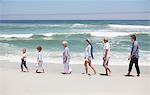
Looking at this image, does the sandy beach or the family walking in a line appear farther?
the family walking in a line

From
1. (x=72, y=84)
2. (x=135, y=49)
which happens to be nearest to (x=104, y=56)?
(x=135, y=49)

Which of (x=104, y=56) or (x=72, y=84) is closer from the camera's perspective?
(x=72, y=84)

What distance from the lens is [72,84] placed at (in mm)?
9141

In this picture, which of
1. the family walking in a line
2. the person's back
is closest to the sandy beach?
the family walking in a line

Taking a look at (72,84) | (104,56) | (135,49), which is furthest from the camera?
(104,56)

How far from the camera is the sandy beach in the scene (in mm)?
8242

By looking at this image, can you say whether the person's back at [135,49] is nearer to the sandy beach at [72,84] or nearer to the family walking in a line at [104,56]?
the family walking in a line at [104,56]

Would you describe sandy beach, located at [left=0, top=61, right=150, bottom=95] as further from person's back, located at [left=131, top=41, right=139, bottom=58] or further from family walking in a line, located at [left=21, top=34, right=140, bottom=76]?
person's back, located at [left=131, top=41, right=139, bottom=58]

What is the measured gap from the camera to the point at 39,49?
1140 centimetres

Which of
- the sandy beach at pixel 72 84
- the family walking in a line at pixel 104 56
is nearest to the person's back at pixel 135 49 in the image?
the family walking in a line at pixel 104 56

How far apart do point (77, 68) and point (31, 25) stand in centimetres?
2329

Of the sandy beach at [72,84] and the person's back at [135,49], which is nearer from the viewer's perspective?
the sandy beach at [72,84]

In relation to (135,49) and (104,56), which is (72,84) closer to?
(104,56)

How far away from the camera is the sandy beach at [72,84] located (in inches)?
324
